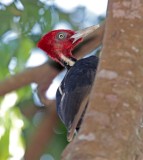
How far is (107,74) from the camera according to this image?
189 cm

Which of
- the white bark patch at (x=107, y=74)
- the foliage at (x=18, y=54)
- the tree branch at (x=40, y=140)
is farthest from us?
the foliage at (x=18, y=54)

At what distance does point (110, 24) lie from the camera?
205cm

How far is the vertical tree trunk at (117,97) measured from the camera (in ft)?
5.49

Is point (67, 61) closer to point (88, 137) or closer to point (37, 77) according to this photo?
point (37, 77)

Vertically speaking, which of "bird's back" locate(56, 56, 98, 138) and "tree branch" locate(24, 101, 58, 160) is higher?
"bird's back" locate(56, 56, 98, 138)

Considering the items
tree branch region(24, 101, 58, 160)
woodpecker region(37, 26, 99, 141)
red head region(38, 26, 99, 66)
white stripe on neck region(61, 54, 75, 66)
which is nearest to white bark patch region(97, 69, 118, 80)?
woodpecker region(37, 26, 99, 141)

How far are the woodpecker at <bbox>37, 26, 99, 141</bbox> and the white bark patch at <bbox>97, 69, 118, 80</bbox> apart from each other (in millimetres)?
524

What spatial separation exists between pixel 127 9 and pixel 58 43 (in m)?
1.64

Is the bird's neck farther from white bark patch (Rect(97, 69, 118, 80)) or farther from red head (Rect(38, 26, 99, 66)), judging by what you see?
white bark patch (Rect(97, 69, 118, 80))

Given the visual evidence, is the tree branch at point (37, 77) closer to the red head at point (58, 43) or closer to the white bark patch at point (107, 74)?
the red head at point (58, 43)

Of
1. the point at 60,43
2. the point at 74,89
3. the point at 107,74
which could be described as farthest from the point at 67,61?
the point at 107,74

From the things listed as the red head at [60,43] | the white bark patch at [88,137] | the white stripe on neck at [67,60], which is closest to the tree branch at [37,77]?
the white stripe on neck at [67,60]

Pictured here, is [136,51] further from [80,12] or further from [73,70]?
[80,12]

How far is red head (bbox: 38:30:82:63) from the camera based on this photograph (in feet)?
11.7
